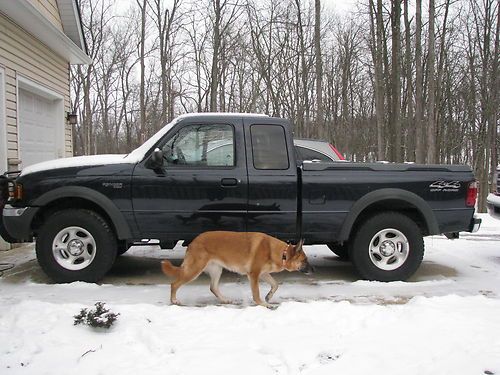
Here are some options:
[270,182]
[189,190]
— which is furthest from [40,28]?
[270,182]

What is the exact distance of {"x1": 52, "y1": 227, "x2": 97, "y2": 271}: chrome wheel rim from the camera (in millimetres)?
5160

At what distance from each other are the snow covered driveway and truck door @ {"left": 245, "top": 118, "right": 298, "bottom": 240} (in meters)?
0.78

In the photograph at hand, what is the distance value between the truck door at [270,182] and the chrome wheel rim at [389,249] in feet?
3.40

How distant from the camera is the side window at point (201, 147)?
17.3ft

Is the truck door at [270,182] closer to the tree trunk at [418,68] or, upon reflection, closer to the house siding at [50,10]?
the house siding at [50,10]

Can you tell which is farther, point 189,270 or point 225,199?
point 225,199

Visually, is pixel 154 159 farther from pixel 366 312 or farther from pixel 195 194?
pixel 366 312

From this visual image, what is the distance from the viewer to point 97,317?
11.9 ft

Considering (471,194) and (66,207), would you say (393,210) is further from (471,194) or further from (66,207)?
(66,207)

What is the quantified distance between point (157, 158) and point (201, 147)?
0.59 metres

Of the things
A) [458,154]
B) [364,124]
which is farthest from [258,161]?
[364,124]

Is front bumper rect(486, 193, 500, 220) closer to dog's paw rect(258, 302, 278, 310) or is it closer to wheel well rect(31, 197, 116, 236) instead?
dog's paw rect(258, 302, 278, 310)

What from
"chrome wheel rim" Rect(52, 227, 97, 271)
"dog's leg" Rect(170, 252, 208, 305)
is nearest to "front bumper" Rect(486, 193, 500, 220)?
"dog's leg" Rect(170, 252, 208, 305)

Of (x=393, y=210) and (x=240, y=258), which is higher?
(x=393, y=210)
